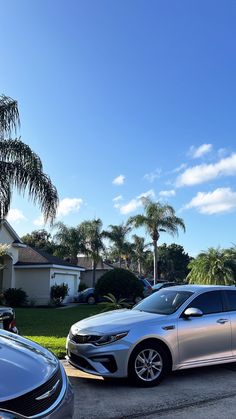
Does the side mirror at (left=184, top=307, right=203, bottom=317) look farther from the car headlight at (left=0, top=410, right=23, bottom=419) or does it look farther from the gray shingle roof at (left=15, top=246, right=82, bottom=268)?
the gray shingle roof at (left=15, top=246, right=82, bottom=268)

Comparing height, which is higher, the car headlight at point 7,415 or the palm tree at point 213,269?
the palm tree at point 213,269

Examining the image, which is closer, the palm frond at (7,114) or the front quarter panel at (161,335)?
the front quarter panel at (161,335)

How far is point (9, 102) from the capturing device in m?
15.3

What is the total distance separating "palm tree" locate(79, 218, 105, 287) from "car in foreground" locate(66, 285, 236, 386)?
120 ft

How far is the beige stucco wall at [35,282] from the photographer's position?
91.0 ft

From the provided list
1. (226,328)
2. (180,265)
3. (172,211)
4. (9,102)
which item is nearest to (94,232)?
(172,211)

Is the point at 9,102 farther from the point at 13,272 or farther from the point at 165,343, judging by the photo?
the point at 13,272

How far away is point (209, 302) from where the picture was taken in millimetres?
7555

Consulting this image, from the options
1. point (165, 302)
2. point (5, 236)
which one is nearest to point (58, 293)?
point (5, 236)

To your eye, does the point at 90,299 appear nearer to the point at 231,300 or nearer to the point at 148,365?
the point at 231,300

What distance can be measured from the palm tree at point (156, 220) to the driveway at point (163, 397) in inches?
1287

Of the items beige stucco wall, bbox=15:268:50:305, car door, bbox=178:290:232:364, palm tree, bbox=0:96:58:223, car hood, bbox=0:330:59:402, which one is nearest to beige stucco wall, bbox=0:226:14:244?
beige stucco wall, bbox=15:268:50:305

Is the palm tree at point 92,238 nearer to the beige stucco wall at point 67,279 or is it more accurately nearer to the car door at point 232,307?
the beige stucco wall at point 67,279

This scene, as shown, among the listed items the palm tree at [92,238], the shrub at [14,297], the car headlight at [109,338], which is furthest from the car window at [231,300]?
the palm tree at [92,238]
